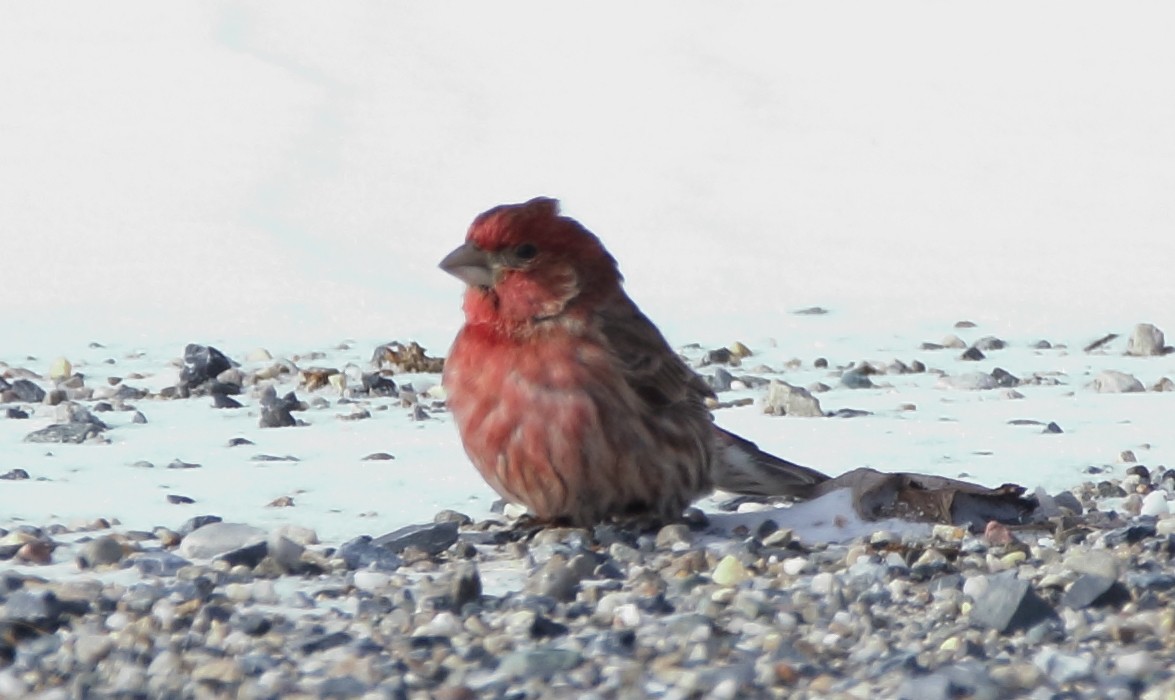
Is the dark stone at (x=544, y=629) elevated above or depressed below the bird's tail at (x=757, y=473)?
below

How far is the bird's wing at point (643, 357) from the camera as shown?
5.32 meters

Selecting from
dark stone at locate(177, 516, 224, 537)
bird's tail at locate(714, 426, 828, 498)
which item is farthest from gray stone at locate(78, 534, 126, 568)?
bird's tail at locate(714, 426, 828, 498)

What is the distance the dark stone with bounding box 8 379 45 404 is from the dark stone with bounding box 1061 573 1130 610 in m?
4.42

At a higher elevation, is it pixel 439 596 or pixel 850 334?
pixel 850 334

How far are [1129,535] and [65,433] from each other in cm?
348

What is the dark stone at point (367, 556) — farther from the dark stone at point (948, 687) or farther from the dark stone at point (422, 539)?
the dark stone at point (948, 687)

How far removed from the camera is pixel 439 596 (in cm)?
438

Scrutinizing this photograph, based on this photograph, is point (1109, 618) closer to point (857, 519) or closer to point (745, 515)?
point (857, 519)

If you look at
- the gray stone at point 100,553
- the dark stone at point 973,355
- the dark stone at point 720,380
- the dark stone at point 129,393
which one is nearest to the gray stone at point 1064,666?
the gray stone at point 100,553

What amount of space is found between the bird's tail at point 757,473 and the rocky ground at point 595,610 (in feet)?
0.79

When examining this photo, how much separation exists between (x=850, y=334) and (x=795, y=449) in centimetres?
271

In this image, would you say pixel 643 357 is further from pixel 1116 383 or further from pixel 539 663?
pixel 1116 383

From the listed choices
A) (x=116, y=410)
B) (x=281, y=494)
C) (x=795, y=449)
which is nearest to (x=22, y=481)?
(x=281, y=494)

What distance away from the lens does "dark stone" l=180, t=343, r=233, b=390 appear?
7.88 m
